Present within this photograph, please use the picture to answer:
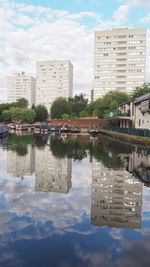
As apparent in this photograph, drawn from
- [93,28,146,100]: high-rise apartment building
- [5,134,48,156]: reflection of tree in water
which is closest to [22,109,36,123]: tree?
[93,28,146,100]: high-rise apartment building

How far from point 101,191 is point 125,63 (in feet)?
478

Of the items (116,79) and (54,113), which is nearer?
(54,113)

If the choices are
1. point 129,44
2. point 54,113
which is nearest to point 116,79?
point 129,44

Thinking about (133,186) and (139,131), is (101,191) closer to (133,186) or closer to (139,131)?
(133,186)

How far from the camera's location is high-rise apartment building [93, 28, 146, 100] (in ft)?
478

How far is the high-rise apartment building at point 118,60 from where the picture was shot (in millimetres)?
145625

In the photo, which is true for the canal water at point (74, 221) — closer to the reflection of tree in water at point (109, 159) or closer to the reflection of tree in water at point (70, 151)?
the reflection of tree in water at point (109, 159)

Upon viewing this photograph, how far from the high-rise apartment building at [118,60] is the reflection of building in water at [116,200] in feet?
447

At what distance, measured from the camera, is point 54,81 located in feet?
647

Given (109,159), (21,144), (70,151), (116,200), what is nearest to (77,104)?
(21,144)

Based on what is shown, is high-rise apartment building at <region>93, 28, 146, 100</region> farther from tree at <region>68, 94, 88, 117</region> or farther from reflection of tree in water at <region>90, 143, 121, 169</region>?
reflection of tree in water at <region>90, 143, 121, 169</region>

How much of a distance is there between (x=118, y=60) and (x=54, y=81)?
64.6 m

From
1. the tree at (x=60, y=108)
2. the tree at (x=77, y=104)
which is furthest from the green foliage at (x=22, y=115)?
the tree at (x=77, y=104)

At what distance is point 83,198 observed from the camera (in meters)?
9.74
